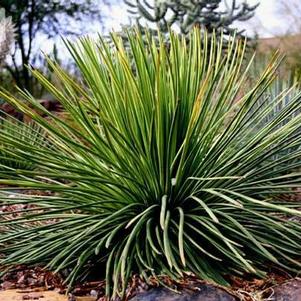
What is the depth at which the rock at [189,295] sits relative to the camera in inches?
108

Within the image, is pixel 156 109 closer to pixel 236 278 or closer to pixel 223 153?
pixel 223 153

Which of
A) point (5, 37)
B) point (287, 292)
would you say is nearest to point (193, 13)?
point (5, 37)

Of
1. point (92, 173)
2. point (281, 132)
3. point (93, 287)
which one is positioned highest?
point (281, 132)

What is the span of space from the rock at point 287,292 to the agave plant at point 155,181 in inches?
6.3

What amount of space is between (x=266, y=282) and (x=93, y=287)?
3.08 ft

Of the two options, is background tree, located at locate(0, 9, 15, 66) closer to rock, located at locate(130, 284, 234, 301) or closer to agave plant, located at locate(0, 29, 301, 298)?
agave plant, located at locate(0, 29, 301, 298)

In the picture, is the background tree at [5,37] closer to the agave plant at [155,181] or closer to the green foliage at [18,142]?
the green foliage at [18,142]

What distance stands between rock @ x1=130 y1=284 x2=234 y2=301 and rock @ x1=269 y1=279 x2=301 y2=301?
0.21 m

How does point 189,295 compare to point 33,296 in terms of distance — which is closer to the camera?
point 189,295

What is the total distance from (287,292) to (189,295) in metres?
0.48

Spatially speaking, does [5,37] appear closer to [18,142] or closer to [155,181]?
[18,142]

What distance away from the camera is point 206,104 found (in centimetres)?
325

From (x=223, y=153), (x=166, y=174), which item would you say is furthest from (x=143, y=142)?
(x=223, y=153)

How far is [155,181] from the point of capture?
319cm
